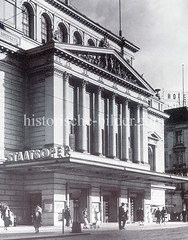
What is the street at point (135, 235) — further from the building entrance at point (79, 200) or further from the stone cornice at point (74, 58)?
the stone cornice at point (74, 58)

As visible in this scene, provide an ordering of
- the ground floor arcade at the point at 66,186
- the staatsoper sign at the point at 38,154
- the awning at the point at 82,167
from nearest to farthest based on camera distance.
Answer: the awning at the point at 82,167 < the staatsoper sign at the point at 38,154 < the ground floor arcade at the point at 66,186

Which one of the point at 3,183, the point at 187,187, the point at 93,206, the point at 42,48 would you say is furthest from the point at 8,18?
the point at 187,187

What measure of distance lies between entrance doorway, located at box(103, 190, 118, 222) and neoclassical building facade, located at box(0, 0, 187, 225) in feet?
0.29

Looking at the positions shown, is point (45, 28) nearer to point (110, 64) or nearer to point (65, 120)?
point (110, 64)

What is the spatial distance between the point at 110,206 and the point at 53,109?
11503mm

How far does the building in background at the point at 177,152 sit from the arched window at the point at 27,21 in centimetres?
3384

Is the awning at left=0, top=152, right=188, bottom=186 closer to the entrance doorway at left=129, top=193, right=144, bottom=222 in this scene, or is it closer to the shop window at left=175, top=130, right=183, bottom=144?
the entrance doorway at left=129, top=193, right=144, bottom=222

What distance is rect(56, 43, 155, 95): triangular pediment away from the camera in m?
38.0

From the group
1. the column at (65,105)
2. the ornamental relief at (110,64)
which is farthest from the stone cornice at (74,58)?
the column at (65,105)

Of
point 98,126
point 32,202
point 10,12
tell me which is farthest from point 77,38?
point 32,202

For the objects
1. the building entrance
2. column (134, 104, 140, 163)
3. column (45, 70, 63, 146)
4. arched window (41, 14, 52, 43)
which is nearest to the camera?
column (45, 70, 63, 146)

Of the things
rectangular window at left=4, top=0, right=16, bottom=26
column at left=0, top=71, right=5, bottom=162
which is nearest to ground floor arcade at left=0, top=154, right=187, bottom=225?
column at left=0, top=71, right=5, bottom=162

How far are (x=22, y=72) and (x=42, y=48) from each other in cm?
274

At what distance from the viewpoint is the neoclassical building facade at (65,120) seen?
33.9 m
